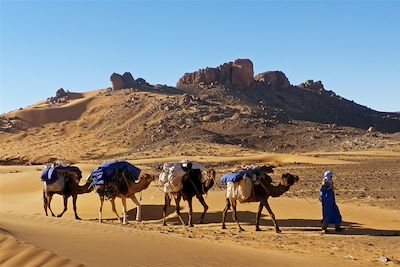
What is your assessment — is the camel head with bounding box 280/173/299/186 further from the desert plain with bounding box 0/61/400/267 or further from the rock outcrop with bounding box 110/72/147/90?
the rock outcrop with bounding box 110/72/147/90

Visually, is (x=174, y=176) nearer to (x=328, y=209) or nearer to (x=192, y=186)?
(x=192, y=186)

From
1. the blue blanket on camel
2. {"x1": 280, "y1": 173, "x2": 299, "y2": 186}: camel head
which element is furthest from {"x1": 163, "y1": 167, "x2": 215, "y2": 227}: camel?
{"x1": 280, "y1": 173, "x2": 299, "y2": 186}: camel head

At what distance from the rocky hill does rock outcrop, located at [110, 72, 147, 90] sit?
0.58ft

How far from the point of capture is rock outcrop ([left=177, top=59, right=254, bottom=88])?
90.1 metres

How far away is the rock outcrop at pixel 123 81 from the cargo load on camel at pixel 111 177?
250 feet

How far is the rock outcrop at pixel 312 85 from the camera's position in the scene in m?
103

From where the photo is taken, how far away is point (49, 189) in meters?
17.8

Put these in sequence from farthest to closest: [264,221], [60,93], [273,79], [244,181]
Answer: [60,93]
[273,79]
[264,221]
[244,181]

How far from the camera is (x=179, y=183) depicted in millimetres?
15672

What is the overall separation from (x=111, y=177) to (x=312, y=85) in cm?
9164

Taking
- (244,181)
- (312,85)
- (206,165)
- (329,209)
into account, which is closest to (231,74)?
(312,85)

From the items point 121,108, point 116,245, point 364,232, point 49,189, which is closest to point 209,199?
point 49,189

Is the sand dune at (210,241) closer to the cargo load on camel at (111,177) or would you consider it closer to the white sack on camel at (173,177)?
the white sack on camel at (173,177)

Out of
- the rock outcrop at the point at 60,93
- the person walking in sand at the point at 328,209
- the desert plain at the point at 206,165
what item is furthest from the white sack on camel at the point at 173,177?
the rock outcrop at the point at 60,93
